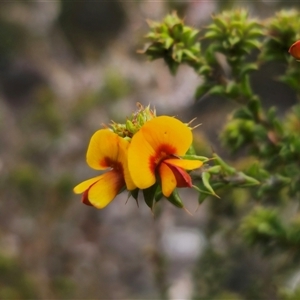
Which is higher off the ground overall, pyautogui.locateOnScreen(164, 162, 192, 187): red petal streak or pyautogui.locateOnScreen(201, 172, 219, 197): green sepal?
pyautogui.locateOnScreen(201, 172, 219, 197): green sepal

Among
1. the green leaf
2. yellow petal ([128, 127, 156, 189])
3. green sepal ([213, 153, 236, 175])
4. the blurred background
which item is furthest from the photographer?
the blurred background

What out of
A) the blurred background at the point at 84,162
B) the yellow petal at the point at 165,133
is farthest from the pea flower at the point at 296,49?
the blurred background at the point at 84,162

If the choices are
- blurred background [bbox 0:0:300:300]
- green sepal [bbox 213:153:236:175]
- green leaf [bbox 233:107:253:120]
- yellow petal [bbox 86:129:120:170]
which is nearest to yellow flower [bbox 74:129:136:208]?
yellow petal [bbox 86:129:120:170]

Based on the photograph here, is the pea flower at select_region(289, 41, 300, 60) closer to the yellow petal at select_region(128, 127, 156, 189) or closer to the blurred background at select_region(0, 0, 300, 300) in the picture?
the yellow petal at select_region(128, 127, 156, 189)

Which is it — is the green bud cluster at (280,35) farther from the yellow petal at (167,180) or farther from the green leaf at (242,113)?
the yellow petal at (167,180)

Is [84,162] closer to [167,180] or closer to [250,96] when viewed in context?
[250,96]

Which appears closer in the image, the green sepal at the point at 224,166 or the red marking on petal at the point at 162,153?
the red marking on petal at the point at 162,153

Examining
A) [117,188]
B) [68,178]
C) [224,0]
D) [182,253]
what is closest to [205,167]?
[117,188]

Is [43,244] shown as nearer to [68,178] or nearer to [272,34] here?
[68,178]
